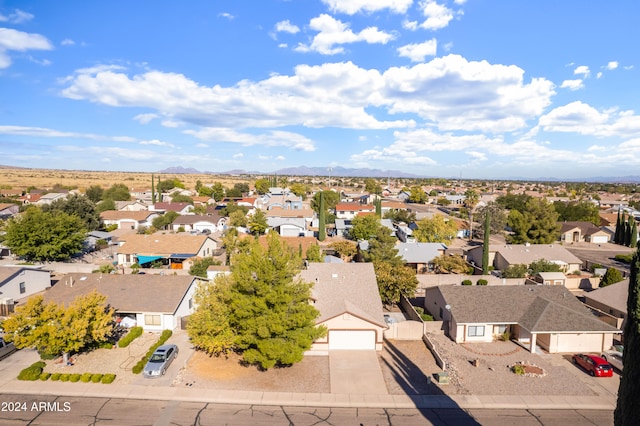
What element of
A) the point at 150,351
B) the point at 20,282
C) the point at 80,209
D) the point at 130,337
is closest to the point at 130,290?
the point at 130,337

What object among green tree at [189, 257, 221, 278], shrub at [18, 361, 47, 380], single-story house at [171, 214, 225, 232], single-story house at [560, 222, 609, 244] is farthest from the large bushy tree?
single-story house at [560, 222, 609, 244]

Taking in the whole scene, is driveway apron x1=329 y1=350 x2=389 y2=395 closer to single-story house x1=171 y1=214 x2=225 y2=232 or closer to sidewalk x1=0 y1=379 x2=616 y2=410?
sidewalk x1=0 y1=379 x2=616 y2=410

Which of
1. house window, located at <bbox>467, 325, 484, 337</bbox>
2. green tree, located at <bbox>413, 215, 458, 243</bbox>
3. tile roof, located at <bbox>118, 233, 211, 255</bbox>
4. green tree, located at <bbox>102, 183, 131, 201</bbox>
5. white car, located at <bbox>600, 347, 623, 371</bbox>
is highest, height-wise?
green tree, located at <bbox>102, 183, 131, 201</bbox>

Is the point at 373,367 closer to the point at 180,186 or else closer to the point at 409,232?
the point at 409,232

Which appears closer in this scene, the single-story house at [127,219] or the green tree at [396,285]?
the green tree at [396,285]

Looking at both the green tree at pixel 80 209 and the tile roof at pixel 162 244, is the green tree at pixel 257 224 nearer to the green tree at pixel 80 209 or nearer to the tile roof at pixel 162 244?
the tile roof at pixel 162 244

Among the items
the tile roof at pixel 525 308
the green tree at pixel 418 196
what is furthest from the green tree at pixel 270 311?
the green tree at pixel 418 196

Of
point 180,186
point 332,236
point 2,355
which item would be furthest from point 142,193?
point 2,355

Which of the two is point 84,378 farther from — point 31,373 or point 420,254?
point 420,254
